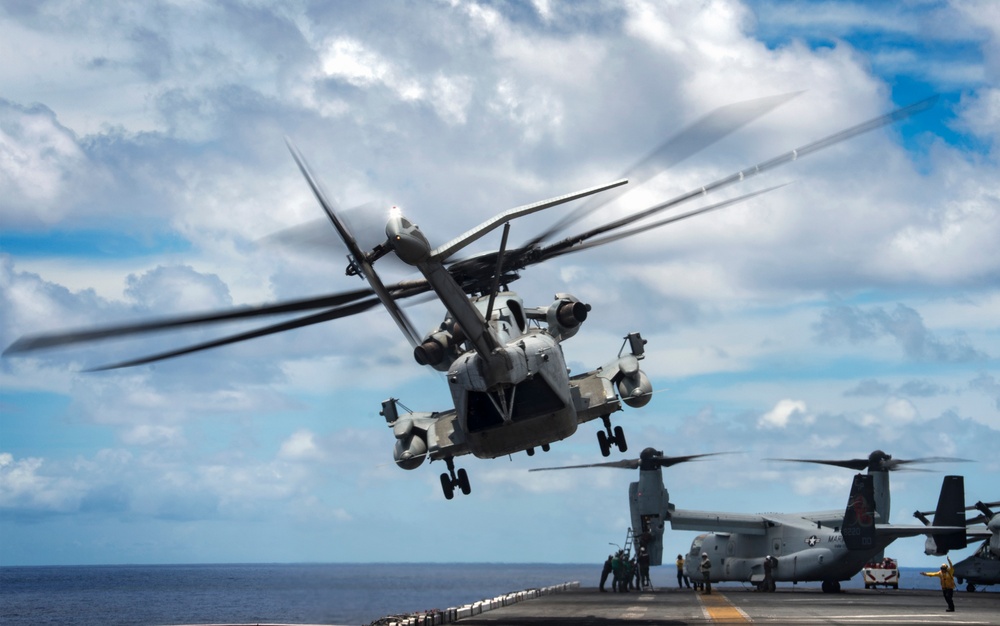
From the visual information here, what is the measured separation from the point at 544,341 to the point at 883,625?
409 inches

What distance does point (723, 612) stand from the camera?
102ft

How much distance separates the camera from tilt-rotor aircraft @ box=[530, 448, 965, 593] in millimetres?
47125

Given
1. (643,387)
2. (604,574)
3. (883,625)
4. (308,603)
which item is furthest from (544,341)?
(308,603)

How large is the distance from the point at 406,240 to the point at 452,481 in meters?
10.8

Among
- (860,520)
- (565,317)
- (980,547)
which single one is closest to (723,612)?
(565,317)

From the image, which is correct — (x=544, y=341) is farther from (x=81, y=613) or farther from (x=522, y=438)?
(x=81, y=613)

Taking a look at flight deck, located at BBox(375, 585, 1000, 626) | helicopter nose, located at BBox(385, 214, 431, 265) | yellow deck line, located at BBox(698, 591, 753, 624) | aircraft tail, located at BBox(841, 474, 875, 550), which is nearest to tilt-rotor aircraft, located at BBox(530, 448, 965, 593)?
aircraft tail, located at BBox(841, 474, 875, 550)

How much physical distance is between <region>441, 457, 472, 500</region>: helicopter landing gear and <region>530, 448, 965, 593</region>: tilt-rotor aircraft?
22115 mm

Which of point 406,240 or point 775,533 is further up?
point 406,240

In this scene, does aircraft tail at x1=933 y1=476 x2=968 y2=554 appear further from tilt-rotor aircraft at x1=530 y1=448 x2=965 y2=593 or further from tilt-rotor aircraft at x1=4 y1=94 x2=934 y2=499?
tilt-rotor aircraft at x1=4 y1=94 x2=934 y2=499

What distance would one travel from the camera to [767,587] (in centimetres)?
5072

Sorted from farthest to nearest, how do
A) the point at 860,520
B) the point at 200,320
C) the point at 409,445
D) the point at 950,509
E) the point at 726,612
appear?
the point at 950,509, the point at 860,520, the point at 726,612, the point at 409,445, the point at 200,320

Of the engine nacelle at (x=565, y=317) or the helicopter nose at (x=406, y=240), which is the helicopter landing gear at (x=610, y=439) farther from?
the helicopter nose at (x=406, y=240)

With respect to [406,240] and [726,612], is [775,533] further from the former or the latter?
[406,240]
